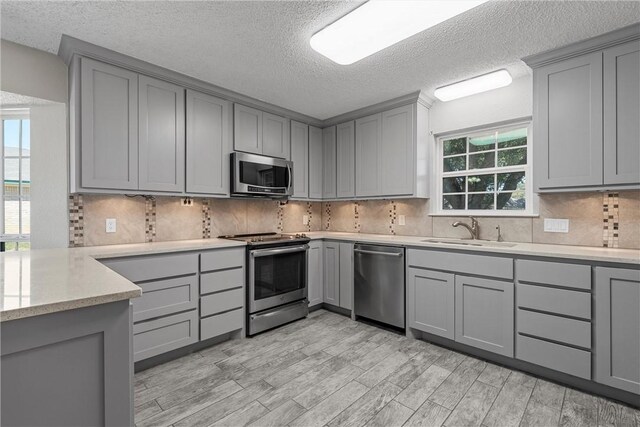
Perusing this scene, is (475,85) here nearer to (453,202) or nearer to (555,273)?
(453,202)

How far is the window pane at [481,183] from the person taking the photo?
3.22 metres

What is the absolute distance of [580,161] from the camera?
2.33 metres

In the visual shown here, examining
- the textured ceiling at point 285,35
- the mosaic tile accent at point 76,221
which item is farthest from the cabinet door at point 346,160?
the mosaic tile accent at point 76,221

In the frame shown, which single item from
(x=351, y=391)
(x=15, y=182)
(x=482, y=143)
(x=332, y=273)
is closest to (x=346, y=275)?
(x=332, y=273)

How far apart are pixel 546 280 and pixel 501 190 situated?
1162mm

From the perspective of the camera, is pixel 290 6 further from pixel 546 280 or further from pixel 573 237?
pixel 573 237

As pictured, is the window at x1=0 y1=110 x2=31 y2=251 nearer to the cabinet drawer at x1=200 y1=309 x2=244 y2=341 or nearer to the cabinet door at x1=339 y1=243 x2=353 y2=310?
the cabinet drawer at x1=200 y1=309 x2=244 y2=341

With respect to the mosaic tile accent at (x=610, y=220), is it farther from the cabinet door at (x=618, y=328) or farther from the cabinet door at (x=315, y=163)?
the cabinet door at (x=315, y=163)

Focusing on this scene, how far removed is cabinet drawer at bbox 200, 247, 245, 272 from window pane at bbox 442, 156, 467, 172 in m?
2.41

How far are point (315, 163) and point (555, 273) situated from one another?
2866mm

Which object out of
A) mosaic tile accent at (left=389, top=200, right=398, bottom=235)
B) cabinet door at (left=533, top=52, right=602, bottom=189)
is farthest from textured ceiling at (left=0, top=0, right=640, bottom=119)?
mosaic tile accent at (left=389, top=200, right=398, bottom=235)

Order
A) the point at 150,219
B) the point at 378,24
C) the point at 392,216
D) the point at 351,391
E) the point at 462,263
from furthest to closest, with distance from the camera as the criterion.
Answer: the point at 392,216
the point at 150,219
the point at 462,263
the point at 351,391
the point at 378,24

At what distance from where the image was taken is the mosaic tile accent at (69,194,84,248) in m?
2.53

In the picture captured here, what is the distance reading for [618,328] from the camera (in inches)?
78.1
